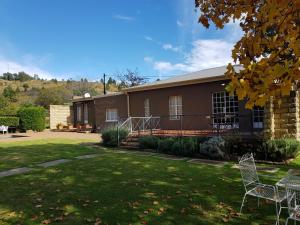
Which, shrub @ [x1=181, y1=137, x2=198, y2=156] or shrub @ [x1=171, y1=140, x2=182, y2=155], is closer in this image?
shrub @ [x1=181, y1=137, x2=198, y2=156]

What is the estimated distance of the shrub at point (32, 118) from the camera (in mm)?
29938

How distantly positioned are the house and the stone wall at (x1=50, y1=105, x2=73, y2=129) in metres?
9.85

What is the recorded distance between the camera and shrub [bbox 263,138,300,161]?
1050cm

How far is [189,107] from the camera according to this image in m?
19.3

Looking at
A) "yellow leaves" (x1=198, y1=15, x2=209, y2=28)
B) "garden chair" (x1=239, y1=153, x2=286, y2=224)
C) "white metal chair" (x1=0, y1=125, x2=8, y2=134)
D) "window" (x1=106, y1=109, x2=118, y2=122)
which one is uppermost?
"yellow leaves" (x1=198, y1=15, x2=209, y2=28)

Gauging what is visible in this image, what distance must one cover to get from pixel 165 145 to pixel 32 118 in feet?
68.0

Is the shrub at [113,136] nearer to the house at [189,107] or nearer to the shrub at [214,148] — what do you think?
the house at [189,107]

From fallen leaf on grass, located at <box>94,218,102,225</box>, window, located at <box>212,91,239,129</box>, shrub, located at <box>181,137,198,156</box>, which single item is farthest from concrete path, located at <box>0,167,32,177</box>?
window, located at <box>212,91,239,129</box>

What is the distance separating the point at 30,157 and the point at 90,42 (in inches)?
971

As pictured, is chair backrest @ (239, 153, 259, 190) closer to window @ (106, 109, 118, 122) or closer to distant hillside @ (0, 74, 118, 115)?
window @ (106, 109, 118, 122)

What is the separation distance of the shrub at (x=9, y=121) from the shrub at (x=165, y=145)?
22.1 m

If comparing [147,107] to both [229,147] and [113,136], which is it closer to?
[113,136]

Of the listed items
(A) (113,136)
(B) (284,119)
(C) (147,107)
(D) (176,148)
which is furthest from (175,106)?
(B) (284,119)

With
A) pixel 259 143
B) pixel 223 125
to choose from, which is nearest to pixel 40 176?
pixel 259 143
